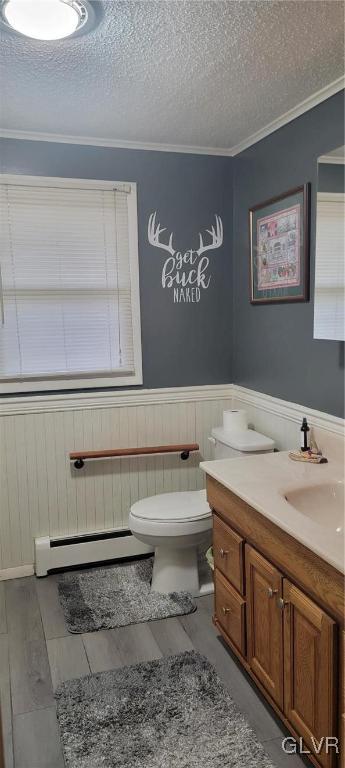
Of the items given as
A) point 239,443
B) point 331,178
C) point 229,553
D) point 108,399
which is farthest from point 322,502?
point 108,399

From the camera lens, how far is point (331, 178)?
2.21 m

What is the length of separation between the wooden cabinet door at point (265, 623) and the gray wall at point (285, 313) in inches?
30.3

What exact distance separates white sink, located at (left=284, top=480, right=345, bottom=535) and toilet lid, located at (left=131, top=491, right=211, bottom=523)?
2.62 feet

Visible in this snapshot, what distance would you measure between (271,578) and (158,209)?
2118 millimetres

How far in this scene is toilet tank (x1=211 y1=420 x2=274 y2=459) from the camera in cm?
275

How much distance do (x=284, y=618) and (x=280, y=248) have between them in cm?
172

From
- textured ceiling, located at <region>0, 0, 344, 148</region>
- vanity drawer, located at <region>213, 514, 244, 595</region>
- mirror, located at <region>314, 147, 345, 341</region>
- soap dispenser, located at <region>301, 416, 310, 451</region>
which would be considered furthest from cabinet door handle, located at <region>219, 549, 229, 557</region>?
textured ceiling, located at <region>0, 0, 344, 148</region>

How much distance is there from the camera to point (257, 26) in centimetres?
182

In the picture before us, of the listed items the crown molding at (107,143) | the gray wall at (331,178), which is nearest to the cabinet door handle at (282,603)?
the gray wall at (331,178)

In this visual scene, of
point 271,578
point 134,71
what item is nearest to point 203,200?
point 134,71

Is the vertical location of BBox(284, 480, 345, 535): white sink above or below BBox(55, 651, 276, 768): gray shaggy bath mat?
above

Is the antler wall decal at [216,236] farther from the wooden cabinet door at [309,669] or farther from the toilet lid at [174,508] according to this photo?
the wooden cabinet door at [309,669]

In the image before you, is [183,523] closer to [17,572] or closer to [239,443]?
[239,443]

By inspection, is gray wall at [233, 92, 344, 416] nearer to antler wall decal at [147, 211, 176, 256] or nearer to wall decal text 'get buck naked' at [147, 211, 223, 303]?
wall decal text 'get buck naked' at [147, 211, 223, 303]
